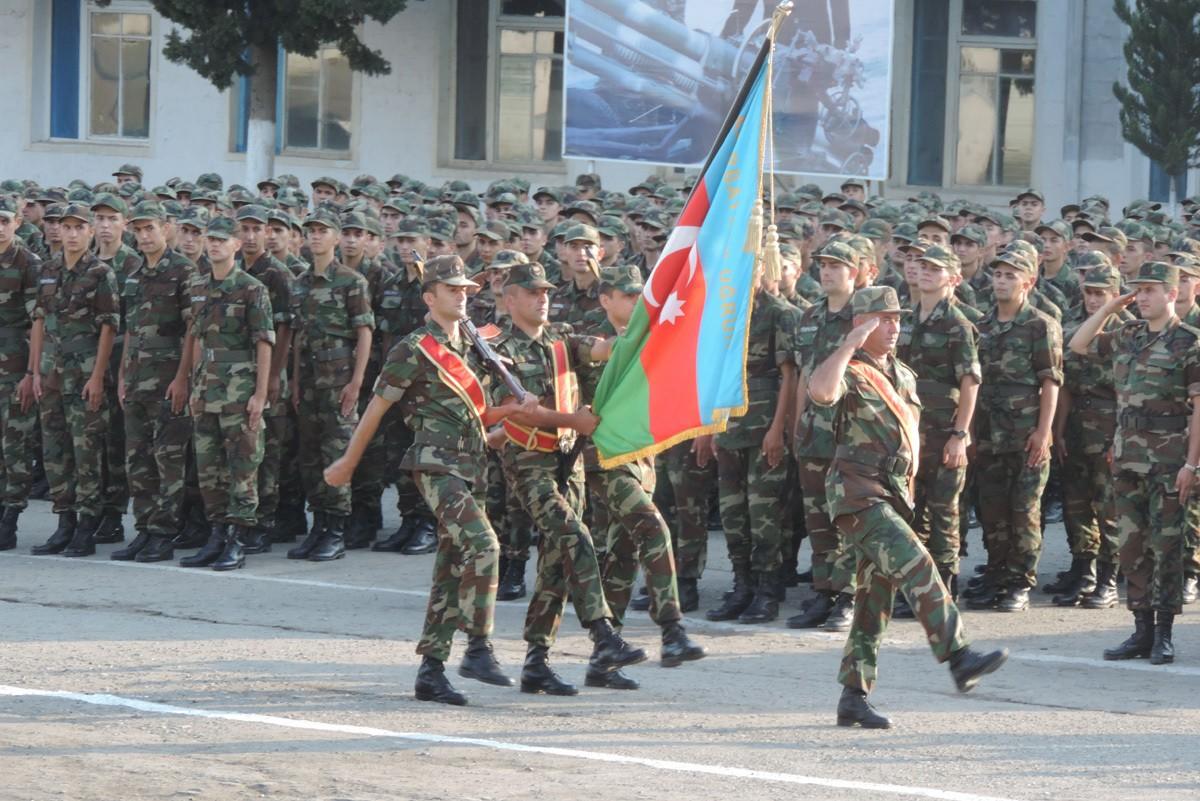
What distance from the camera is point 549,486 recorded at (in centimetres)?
969

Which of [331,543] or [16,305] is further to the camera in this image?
[16,305]

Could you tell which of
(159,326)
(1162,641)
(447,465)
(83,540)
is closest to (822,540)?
(1162,641)

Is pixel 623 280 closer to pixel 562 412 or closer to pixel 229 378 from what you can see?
pixel 562 412

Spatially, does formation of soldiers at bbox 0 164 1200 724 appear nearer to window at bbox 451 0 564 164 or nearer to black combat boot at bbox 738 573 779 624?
black combat boot at bbox 738 573 779 624

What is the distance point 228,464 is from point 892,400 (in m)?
5.55

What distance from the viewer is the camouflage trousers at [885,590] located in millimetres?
8789

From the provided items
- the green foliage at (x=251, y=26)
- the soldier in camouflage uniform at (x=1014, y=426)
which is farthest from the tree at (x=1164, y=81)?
the soldier in camouflage uniform at (x=1014, y=426)

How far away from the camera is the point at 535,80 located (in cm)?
3048

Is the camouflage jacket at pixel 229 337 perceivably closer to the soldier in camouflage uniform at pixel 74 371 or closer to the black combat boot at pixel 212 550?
the black combat boot at pixel 212 550

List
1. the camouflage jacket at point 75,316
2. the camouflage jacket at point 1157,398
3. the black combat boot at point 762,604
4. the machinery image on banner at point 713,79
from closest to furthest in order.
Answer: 1. the camouflage jacket at point 1157,398
2. the black combat boot at point 762,604
3. the camouflage jacket at point 75,316
4. the machinery image on banner at point 713,79

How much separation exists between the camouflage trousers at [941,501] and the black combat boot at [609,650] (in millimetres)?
2531

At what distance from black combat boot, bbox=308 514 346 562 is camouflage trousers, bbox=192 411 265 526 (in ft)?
1.72

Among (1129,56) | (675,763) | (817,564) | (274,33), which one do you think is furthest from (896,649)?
(274,33)

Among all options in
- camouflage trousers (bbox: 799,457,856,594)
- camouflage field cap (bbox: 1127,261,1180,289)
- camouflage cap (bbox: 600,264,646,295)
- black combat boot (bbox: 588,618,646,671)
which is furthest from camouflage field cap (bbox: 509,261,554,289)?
camouflage field cap (bbox: 1127,261,1180,289)
